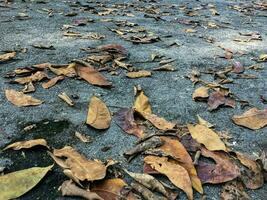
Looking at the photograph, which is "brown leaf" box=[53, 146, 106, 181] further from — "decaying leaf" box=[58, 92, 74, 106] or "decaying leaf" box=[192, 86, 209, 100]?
"decaying leaf" box=[192, 86, 209, 100]

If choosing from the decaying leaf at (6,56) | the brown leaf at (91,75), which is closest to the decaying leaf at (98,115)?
the brown leaf at (91,75)

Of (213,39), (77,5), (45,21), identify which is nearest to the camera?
(213,39)

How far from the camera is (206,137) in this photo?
187 cm

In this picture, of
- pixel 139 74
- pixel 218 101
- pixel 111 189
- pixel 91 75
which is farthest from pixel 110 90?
pixel 111 189

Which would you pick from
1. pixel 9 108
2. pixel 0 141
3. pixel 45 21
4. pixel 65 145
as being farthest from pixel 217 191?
pixel 45 21

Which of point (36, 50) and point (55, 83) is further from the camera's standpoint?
point (36, 50)

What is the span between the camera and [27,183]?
149 centimetres

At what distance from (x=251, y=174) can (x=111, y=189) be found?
579 mm

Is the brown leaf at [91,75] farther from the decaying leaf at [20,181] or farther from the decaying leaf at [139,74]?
the decaying leaf at [20,181]

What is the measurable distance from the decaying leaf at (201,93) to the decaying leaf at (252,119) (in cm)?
26

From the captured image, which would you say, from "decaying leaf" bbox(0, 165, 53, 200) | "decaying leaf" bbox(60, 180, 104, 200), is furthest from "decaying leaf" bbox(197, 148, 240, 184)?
"decaying leaf" bbox(0, 165, 53, 200)

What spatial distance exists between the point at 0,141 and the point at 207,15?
3.77m

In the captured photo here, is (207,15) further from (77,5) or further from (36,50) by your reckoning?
(36,50)

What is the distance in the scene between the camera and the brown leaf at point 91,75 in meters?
2.42
